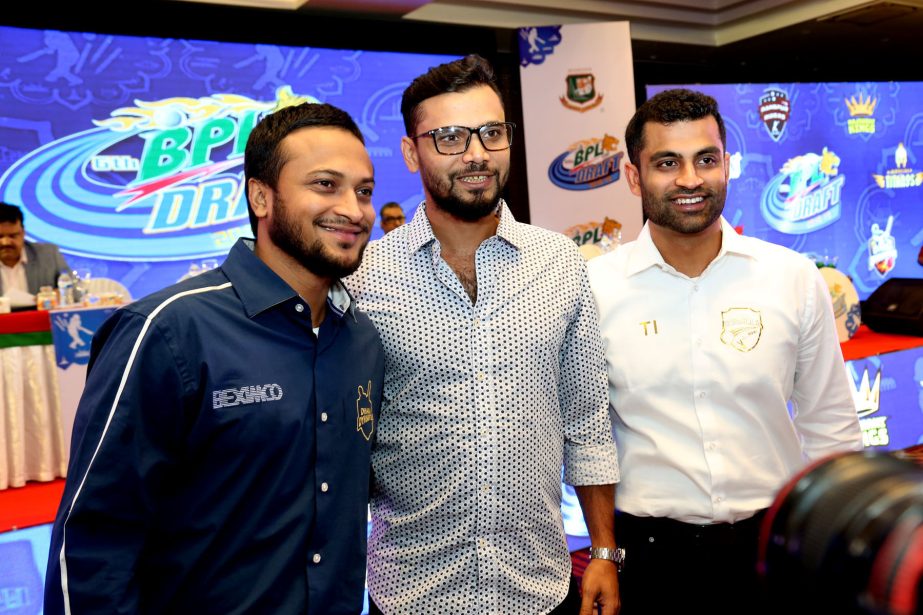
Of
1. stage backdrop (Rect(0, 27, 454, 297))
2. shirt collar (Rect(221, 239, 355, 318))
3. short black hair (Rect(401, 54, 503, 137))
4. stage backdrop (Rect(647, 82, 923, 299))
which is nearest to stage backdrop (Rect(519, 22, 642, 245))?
stage backdrop (Rect(0, 27, 454, 297))

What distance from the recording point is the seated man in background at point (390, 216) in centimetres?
631

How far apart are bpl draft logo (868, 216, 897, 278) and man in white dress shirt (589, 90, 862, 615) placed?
8210mm

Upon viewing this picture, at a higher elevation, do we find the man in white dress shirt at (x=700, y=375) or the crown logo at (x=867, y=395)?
the man in white dress shirt at (x=700, y=375)

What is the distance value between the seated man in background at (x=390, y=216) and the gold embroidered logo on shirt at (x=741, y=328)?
464 centimetres

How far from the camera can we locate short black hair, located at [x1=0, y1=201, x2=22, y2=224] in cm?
496

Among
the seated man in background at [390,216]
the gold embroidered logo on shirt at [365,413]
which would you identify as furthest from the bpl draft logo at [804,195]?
the gold embroidered logo on shirt at [365,413]

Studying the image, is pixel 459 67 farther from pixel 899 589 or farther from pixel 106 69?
pixel 106 69

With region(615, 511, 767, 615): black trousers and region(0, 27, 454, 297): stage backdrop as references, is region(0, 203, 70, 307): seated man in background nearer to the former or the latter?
region(0, 27, 454, 297): stage backdrop

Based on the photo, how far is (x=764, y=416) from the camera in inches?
71.8

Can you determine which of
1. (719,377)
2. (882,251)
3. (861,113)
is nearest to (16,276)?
(719,377)

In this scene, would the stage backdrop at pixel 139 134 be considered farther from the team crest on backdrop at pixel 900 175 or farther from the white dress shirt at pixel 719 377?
the team crest on backdrop at pixel 900 175

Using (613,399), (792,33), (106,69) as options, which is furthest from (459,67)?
(792,33)

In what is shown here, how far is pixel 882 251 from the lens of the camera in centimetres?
915

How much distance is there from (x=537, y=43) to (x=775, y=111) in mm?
3383
